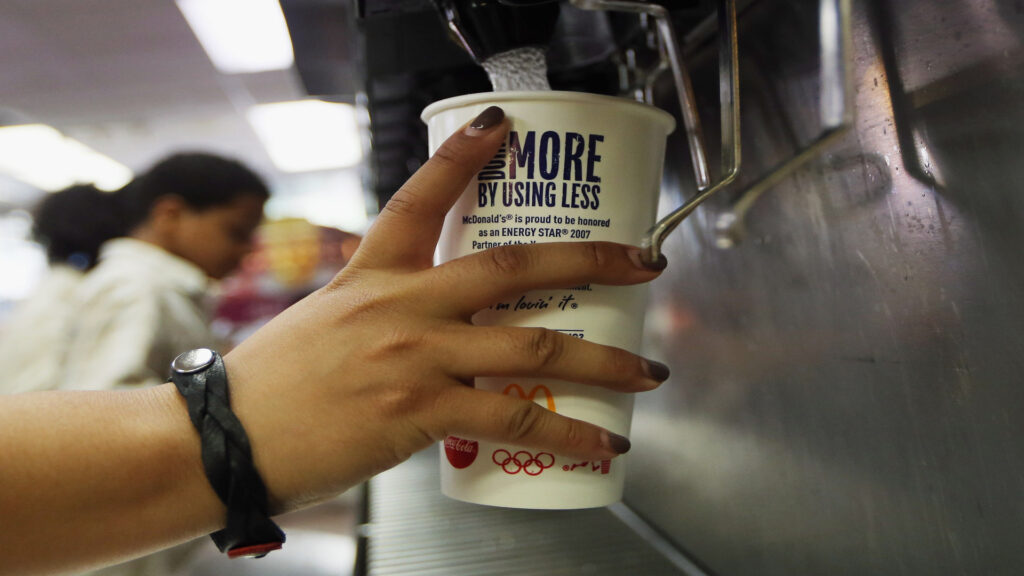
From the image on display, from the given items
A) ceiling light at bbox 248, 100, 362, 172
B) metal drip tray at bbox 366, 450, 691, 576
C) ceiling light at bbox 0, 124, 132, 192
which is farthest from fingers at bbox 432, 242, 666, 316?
ceiling light at bbox 0, 124, 132, 192

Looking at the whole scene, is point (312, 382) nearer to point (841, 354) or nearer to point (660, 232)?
point (660, 232)

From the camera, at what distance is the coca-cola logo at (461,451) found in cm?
41

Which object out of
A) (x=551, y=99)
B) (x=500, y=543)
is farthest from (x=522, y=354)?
(x=500, y=543)

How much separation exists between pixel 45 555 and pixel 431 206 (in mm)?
292

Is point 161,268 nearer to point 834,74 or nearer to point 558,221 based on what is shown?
point 558,221

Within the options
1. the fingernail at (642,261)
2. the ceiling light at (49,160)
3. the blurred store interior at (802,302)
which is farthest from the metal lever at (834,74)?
the ceiling light at (49,160)

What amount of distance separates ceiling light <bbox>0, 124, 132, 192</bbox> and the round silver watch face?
4403 millimetres

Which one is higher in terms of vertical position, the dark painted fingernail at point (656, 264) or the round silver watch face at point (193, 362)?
the dark painted fingernail at point (656, 264)

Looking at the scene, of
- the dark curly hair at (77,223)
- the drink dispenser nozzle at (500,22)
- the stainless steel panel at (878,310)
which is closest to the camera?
the stainless steel panel at (878,310)

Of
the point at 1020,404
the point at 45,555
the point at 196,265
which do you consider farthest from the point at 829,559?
the point at 196,265

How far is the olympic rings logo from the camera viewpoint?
39cm

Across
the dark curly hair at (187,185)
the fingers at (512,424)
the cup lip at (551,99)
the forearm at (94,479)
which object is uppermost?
the dark curly hair at (187,185)

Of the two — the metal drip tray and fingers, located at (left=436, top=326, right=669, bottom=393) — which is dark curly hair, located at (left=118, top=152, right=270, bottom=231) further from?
fingers, located at (left=436, top=326, right=669, bottom=393)

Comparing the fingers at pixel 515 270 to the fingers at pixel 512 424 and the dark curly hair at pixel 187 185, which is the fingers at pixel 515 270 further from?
the dark curly hair at pixel 187 185
